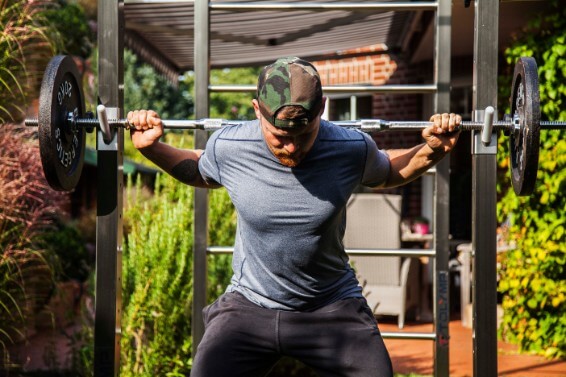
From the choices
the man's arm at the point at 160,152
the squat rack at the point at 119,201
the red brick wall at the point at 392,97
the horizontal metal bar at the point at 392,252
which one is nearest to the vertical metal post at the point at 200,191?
the squat rack at the point at 119,201

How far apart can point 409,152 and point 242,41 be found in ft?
16.3

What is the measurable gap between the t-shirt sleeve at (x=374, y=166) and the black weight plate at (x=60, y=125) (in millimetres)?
1063

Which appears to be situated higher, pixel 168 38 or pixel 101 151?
pixel 168 38

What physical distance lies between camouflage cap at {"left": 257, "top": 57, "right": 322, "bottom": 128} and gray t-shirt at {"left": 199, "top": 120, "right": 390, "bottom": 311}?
19 centimetres

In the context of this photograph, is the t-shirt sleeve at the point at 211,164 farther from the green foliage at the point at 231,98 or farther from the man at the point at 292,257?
the green foliage at the point at 231,98

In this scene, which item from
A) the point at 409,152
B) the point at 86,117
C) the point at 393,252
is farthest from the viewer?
the point at 393,252

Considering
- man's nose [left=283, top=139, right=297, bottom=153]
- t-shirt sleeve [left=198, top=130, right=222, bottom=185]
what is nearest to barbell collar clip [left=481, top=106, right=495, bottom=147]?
man's nose [left=283, top=139, right=297, bottom=153]

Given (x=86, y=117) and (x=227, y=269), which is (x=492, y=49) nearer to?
(x=86, y=117)

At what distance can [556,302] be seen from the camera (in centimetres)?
528

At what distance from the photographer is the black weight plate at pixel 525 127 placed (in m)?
2.67

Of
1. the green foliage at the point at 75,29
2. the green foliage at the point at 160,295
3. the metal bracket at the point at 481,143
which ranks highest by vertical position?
the green foliage at the point at 75,29

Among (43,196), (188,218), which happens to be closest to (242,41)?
(43,196)

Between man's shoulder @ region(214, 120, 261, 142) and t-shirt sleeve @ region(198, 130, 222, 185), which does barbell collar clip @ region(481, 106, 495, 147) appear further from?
t-shirt sleeve @ region(198, 130, 222, 185)

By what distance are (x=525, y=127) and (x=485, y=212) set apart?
0.46 meters
